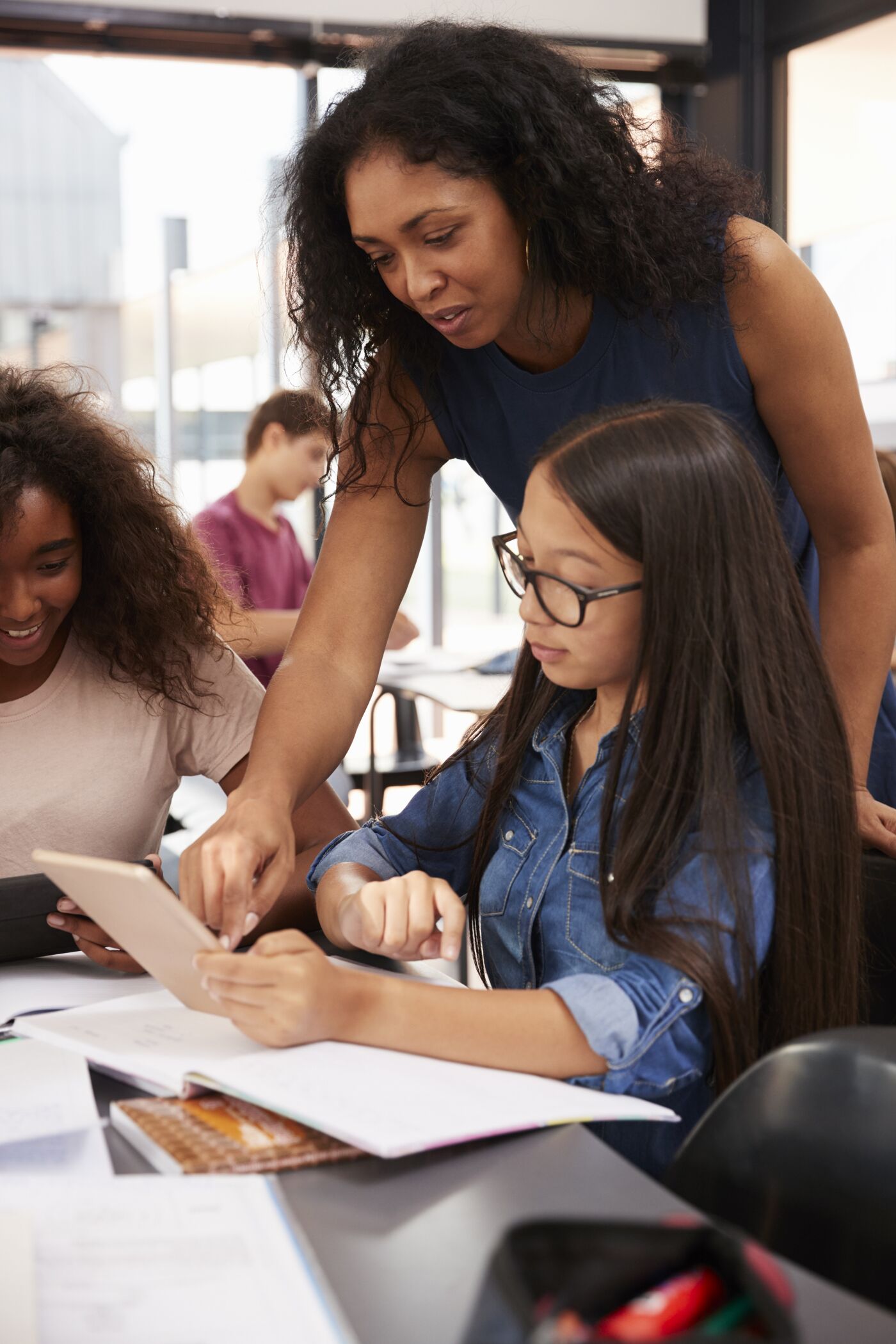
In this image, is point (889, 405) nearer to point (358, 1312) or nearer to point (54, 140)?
point (54, 140)

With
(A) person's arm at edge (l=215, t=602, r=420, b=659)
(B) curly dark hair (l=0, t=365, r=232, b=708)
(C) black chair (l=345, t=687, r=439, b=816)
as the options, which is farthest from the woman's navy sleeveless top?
(C) black chair (l=345, t=687, r=439, b=816)

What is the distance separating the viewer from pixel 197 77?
15.7 feet

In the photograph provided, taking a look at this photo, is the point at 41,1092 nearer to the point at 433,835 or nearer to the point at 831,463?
the point at 433,835

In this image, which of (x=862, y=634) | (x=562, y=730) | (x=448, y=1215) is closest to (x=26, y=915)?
(x=562, y=730)

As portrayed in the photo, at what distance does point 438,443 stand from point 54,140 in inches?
156

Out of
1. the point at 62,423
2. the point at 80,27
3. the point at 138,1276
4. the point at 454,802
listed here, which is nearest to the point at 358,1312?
the point at 138,1276

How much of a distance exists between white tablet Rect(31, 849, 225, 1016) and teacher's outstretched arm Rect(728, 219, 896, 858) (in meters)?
0.62

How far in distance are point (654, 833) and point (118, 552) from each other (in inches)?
30.6

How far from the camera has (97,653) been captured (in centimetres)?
160

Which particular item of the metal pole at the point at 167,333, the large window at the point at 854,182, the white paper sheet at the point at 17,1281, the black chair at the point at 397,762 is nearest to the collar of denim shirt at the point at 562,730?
the white paper sheet at the point at 17,1281

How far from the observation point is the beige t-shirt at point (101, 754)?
59.2 inches

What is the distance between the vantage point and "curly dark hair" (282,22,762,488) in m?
1.21

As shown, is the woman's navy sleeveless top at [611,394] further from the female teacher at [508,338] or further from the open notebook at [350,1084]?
the open notebook at [350,1084]

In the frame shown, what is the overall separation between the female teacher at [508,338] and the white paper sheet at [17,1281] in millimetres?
424
